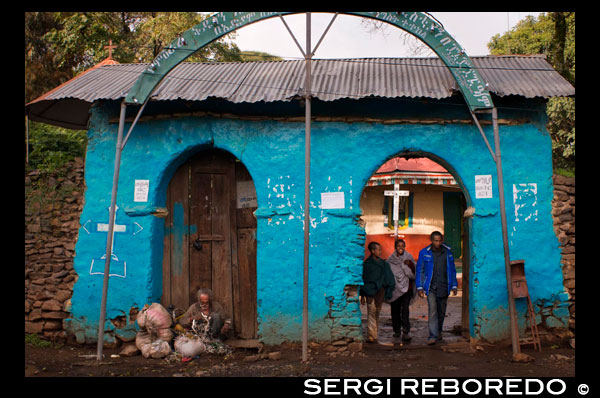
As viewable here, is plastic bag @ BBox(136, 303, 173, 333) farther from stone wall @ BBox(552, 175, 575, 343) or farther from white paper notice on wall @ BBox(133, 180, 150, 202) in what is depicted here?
stone wall @ BBox(552, 175, 575, 343)

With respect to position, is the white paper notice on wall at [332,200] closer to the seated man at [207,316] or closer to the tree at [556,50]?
the seated man at [207,316]

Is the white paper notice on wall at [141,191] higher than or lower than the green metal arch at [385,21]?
lower

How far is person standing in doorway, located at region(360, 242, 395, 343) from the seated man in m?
2.21

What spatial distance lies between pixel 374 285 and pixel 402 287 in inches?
23.5

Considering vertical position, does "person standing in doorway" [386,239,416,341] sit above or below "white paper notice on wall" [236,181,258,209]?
below

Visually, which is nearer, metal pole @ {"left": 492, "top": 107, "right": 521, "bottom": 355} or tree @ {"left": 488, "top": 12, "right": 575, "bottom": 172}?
metal pole @ {"left": 492, "top": 107, "right": 521, "bottom": 355}

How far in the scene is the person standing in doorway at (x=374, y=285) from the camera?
8.65 metres

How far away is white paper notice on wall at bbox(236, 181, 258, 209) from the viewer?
8632mm

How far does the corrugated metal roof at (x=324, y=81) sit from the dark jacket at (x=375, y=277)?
Result: 2680 millimetres

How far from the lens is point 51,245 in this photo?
8.59 metres

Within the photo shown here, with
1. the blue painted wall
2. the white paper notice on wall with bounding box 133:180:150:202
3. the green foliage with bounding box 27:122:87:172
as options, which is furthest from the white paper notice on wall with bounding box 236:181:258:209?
the green foliage with bounding box 27:122:87:172

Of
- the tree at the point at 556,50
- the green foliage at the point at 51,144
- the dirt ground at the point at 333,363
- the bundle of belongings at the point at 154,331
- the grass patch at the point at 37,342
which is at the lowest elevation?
the dirt ground at the point at 333,363

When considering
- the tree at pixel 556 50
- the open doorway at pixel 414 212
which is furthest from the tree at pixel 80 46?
the tree at pixel 556 50

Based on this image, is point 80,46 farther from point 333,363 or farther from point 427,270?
point 333,363
